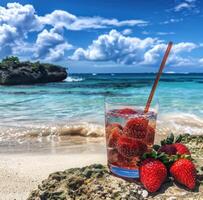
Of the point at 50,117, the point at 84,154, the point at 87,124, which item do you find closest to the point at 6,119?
the point at 50,117

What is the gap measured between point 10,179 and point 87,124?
5970mm

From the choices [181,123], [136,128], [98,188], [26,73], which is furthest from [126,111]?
[26,73]

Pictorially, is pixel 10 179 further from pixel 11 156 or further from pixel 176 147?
pixel 176 147

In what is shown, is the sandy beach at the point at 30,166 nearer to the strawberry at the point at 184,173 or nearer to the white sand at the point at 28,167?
the white sand at the point at 28,167

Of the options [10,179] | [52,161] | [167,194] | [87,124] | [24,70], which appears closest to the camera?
[167,194]

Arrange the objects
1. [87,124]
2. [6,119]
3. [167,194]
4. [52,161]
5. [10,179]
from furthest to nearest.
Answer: [6,119], [87,124], [52,161], [10,179], [167,194]

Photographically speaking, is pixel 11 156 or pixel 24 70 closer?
pixel 11 156

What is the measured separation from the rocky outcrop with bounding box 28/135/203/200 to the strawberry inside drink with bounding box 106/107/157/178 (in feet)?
0.27

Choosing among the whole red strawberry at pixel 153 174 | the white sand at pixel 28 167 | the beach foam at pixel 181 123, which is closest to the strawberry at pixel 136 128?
the whole red strawberry at pixel 153 174

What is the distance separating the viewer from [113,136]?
2.71m

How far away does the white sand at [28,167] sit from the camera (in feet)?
14.2

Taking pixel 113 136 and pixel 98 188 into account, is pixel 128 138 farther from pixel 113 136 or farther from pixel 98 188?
pixel 98 188

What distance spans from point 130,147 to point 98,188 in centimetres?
31

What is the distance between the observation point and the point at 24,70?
1847 inches
